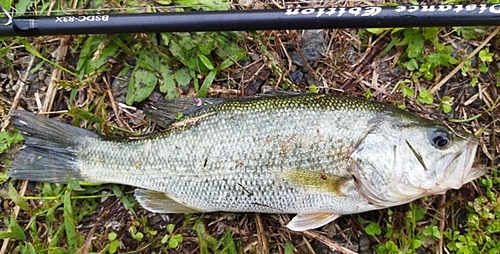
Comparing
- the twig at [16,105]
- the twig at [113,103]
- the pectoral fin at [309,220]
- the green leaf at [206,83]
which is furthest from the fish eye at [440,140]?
the twig at [16,105]

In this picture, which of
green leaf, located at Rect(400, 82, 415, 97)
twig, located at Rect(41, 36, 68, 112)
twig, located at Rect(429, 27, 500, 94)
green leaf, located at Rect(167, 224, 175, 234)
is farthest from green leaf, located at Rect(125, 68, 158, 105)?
twig, located at Rect(429, 27, 500, 94)

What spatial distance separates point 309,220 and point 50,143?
5.71 ft

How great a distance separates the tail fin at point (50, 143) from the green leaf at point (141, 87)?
0.41 meters

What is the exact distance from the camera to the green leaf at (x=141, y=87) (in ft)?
13.1

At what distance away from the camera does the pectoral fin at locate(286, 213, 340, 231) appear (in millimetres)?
3592

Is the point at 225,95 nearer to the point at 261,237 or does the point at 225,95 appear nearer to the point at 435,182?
the point at 261,237

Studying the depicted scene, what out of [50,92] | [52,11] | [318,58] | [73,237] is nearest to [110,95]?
[50,92]

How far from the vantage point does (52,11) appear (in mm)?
4055

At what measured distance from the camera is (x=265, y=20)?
3498mm

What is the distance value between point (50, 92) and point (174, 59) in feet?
2.97

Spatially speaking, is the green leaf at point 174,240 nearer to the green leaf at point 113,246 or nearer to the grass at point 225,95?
the grass at point 225,95

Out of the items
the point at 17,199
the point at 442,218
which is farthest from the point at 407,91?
the point at 17,199

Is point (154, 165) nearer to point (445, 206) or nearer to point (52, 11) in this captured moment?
point (52, 11)

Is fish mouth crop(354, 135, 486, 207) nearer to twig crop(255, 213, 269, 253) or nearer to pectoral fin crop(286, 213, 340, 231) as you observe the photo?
pectoral fin crop(286, 213, 340, 231)
